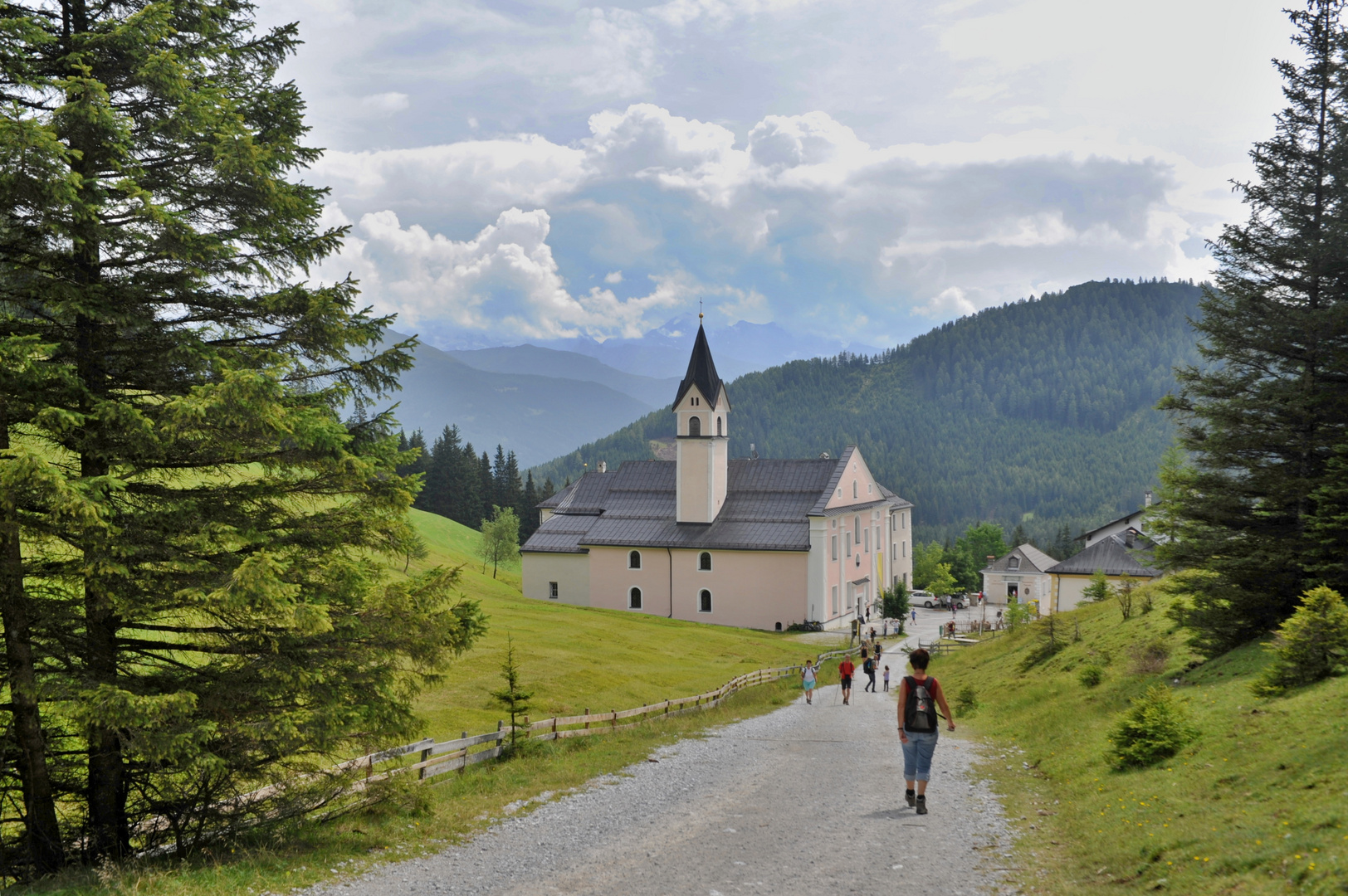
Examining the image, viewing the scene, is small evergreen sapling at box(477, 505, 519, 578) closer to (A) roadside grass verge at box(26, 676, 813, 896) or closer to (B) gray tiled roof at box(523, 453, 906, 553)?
(B) gray tiled roof at box(523, 453, 906, 553)

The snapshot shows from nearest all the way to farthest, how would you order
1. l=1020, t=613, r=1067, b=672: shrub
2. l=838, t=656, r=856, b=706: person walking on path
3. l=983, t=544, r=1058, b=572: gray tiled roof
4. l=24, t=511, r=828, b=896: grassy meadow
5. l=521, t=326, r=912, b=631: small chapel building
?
l=24, t=511, r=828, b=896: grassy meadow → l=1020, t=613, r=1067, b=672: shrub → l=838, t=656, r=856, b=706: person walking on path → l=521, t=326, r=912, b=631: small chapel building → l=983, t=544, r=1058, b=572: gray tiled roof

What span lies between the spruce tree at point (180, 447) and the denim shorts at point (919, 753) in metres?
5.87

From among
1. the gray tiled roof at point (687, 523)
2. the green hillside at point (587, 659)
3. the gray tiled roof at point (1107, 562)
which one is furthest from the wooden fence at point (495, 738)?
the gray tiled roof at point (1107, 562)

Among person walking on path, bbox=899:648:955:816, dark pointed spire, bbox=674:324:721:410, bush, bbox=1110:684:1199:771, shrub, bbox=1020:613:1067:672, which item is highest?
dark pointed spire, bbox=674:324:721:410

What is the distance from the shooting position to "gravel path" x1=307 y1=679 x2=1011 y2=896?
8930mm

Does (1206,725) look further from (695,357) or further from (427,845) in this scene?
(695,357)

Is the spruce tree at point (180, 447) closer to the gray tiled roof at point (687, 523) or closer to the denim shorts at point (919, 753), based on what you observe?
the denim shorts at point (919, 753)

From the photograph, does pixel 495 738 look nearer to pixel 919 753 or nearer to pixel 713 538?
pixel 919 753

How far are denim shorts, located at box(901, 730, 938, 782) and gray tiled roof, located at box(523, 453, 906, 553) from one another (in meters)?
44.7

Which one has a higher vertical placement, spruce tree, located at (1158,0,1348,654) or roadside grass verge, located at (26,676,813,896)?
spruce tree, located at (1158,0,1348,654)

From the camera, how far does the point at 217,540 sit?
9.04 meters

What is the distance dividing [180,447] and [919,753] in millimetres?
9499

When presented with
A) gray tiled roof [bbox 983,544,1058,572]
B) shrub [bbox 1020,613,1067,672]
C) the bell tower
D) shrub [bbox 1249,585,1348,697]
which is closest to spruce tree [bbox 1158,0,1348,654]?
shrub [bbox 1249,585,1348,697]

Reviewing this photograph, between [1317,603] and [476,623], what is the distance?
12.8 metres
